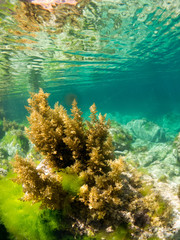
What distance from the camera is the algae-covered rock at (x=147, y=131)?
1959 centimetres

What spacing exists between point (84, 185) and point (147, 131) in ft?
63.3

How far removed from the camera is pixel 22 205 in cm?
314

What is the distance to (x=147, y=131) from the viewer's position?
66.4 ft

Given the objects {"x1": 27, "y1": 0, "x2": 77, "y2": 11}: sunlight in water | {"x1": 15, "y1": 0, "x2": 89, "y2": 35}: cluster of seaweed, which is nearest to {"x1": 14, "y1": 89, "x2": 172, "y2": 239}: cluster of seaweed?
{"x1": 27, "y1": 0, "x2": 77, "y2": 11}: sunlight in water

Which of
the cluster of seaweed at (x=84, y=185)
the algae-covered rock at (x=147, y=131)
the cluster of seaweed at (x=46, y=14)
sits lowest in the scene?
the algae-covered rock at (x=147, y=131)

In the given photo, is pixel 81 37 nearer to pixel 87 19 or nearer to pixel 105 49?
pixel 87 19

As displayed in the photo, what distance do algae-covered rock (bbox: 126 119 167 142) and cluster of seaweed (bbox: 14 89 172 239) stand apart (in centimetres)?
1751

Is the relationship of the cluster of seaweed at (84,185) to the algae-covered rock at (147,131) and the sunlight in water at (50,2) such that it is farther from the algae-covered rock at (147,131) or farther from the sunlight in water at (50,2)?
the algae-covered rock at (147,131)

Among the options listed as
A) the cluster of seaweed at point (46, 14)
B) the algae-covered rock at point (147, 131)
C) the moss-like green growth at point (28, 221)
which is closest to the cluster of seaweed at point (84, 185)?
the moss-like green growth at point (28, 221)

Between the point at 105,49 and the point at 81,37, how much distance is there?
5.04 m

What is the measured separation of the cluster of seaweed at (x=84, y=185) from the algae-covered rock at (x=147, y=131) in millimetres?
17507

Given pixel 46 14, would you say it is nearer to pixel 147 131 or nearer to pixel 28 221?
pixel 28 221

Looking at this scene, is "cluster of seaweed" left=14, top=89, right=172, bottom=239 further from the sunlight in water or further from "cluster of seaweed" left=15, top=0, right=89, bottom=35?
"cluster of seaweed" left=15, top=0, right=89, bottom=35

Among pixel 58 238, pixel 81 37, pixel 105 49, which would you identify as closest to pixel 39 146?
pixel 58 238
